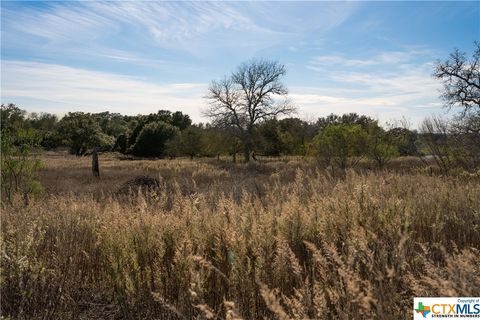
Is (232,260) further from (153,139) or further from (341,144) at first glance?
(153,139)

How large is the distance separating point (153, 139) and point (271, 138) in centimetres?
1643

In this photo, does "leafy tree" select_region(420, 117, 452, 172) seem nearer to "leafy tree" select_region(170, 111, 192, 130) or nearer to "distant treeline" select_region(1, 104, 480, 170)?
"distant treeline" select_region(1, 104, 480, 170)

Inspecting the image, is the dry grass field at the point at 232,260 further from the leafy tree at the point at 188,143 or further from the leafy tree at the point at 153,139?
the leafy tree at the point at 153,139

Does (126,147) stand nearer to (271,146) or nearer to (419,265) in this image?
(271,146)

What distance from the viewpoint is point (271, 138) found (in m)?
52.6

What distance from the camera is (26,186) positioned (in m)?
11.0

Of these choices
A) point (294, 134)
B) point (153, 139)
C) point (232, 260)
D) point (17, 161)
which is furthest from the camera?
point (153, 139)

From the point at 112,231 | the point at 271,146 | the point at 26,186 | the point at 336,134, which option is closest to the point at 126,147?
the point at 271,146

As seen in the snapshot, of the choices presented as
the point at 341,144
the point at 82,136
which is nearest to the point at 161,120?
the point at 82,136

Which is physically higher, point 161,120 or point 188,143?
point 161,120

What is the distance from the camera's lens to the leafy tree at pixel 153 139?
56156mm

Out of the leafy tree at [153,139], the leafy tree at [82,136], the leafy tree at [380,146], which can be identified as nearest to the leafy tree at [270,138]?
the leafy tree at [153,139]

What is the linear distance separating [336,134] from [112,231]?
19.8 m

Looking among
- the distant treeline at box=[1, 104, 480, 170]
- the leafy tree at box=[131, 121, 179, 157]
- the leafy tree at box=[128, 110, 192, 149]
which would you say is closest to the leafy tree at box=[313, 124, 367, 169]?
the distant treeline at box=[1, 104, 480, 170]
